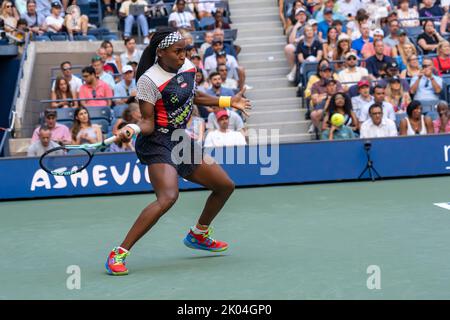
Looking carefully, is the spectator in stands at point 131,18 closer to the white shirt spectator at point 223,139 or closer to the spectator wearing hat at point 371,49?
the spectator wearing hat at point 371,49

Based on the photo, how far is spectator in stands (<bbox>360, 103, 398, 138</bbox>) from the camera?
13.6m

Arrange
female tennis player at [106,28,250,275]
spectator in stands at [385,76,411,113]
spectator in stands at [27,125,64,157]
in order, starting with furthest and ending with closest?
spectator in stands at [385,76,411,113] → spectator in stands at [27,125,64,157] → female tennis player at [106,28,250,275]

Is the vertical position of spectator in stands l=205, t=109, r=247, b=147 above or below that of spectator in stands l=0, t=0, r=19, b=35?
below

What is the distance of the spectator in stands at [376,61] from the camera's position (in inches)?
617

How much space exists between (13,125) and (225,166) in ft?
13.8

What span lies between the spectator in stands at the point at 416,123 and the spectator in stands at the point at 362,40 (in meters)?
2.97

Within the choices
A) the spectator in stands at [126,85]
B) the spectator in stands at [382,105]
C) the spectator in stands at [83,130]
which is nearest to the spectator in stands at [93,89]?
the spectator in stands at [126,85]

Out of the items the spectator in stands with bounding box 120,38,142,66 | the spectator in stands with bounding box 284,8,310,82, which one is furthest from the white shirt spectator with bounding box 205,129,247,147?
the spectator in stands with bounding box 284,8,310,82

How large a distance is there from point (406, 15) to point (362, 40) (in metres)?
1.64

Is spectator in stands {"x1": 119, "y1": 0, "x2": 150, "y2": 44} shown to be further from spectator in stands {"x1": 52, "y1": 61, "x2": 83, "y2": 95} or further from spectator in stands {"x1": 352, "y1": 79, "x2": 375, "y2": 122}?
spectator in stands {"x1": 352, "y1": 79, "x2": 375, "y2": 122}

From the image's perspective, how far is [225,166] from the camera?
1277cm

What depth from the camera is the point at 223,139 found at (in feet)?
43.4

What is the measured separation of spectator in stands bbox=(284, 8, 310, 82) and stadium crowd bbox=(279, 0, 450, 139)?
0.06ft
